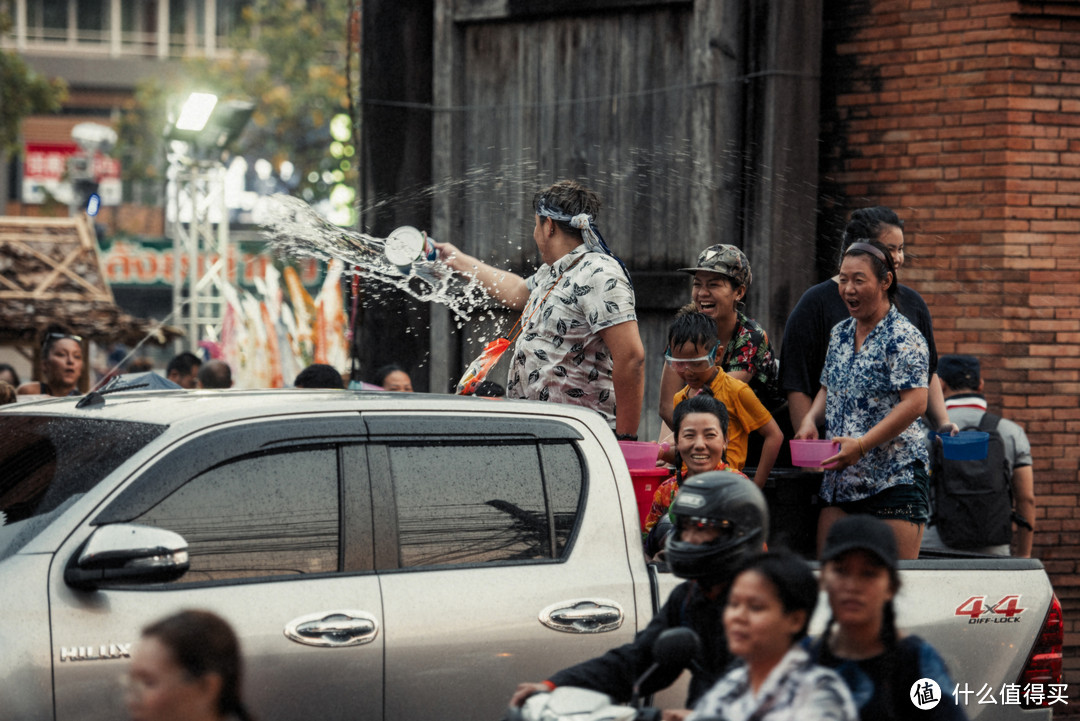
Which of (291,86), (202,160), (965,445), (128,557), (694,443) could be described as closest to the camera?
(128,557)

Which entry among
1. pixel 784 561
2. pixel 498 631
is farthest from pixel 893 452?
pixel 784 561

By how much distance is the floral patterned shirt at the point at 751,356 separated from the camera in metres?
5.92

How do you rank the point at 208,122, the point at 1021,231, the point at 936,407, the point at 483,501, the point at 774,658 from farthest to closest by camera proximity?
the point at 208,122
the point at 1021,231
the point at 936,407
the point at 483,501
the point at 774,658

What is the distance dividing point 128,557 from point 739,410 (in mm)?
2815

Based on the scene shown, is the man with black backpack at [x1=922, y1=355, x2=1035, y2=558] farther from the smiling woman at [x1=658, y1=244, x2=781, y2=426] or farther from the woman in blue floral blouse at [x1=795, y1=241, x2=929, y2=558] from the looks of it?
the woman in blue floral blouse at [x1=795, y1=241, x2=929, y2=558]

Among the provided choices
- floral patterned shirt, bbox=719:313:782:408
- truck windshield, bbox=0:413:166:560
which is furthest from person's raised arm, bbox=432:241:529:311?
truck windshield, bbox=0:413:166:560

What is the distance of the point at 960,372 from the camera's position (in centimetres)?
745

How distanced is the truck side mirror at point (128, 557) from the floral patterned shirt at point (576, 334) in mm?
2319

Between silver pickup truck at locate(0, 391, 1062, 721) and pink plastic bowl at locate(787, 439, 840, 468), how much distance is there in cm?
86

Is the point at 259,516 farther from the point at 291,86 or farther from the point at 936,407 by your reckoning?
the point at 291,86

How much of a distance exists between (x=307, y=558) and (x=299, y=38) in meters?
30.7

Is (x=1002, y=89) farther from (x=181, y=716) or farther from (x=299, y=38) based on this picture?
(x=299, y=38)

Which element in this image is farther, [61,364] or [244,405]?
[61,364]

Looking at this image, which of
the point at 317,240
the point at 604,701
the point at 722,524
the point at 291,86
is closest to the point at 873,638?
the point at 722,524
